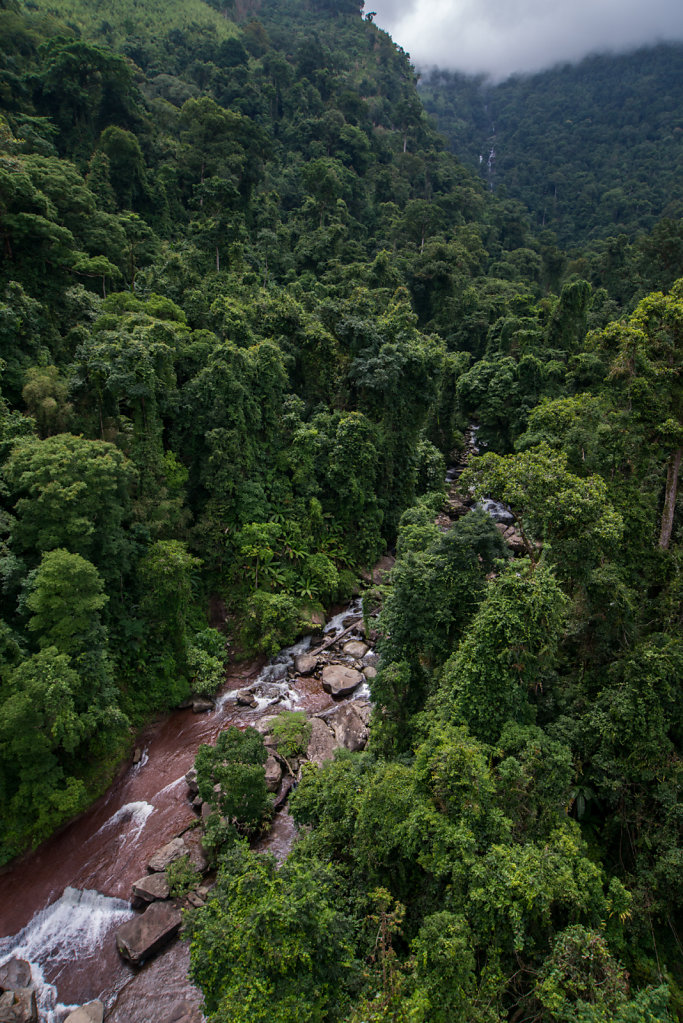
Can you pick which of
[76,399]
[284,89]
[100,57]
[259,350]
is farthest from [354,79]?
[76,399]

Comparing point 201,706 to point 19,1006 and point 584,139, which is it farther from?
point 584,139

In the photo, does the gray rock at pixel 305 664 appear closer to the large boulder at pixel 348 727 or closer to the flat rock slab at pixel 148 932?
the large boulder at pixel 348 727

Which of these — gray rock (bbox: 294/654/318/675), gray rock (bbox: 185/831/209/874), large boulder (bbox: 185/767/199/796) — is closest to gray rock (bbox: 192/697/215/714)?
large boulder (bbox: 185/767/199/796)

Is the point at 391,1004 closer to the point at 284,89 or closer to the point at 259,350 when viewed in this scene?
the point at 259,350

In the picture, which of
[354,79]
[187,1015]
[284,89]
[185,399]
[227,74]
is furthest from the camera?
[354,79]

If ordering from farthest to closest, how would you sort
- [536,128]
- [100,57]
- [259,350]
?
[536,128] → [100,57] → [259,350]

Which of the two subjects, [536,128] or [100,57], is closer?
[100,57]
